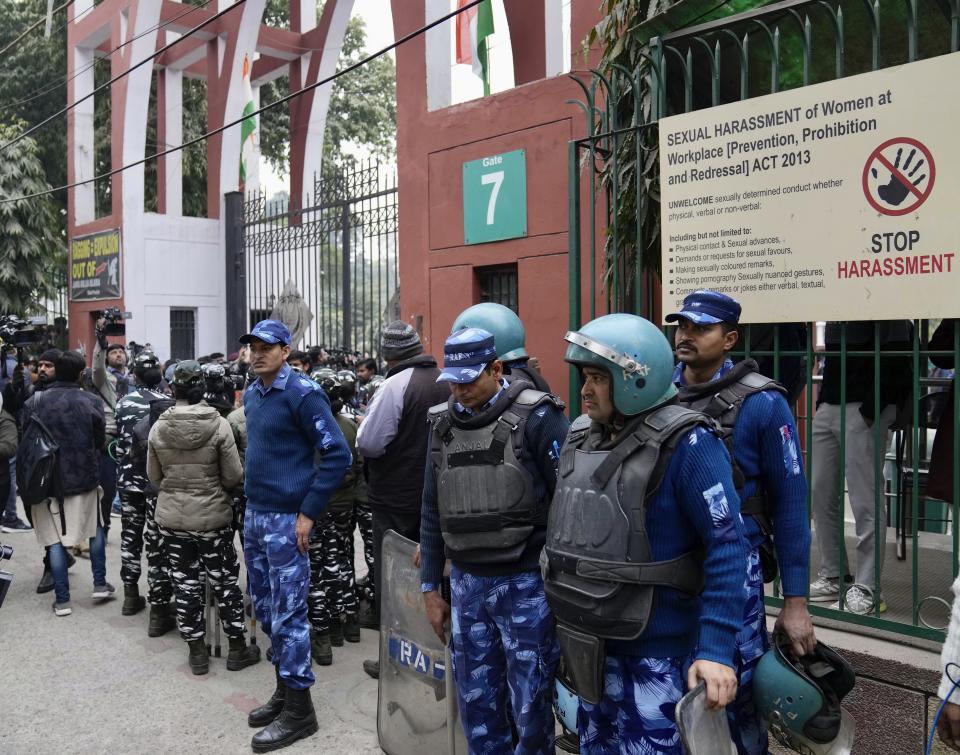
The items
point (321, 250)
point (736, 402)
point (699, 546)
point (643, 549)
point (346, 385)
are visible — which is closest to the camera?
point (643, 549)

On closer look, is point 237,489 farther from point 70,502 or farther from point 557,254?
point 557,254

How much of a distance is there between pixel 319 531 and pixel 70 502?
7.78 ft

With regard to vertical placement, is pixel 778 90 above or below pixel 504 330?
above

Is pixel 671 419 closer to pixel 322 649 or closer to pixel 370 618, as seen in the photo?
pixel 322 649

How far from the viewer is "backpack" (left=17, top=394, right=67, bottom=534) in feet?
20.0

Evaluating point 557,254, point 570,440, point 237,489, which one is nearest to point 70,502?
point 237,489

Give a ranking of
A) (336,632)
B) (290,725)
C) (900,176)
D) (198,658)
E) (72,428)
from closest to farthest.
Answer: (900,176)
(290,725)
(198,658)
(336,632)
(72,428)

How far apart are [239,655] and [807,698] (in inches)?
142

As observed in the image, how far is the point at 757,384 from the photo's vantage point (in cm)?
284

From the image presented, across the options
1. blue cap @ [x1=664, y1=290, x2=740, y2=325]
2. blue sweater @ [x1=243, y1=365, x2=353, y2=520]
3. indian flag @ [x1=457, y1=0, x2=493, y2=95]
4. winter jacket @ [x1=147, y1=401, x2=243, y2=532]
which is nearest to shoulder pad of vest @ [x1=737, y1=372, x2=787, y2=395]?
blue cap @ [x1=664, y1=290, x2=740, y2=325]

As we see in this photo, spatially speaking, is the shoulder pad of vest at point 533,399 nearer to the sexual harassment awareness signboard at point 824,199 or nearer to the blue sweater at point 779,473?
the blue sweater at point 779,473

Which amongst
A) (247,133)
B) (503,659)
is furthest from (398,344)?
(247,133)

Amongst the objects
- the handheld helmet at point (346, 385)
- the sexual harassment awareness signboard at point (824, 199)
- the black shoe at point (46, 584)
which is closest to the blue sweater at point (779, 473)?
the sexual harassment awareness signboard at point (824, 199)

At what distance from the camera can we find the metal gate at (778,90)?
3.55 meters
